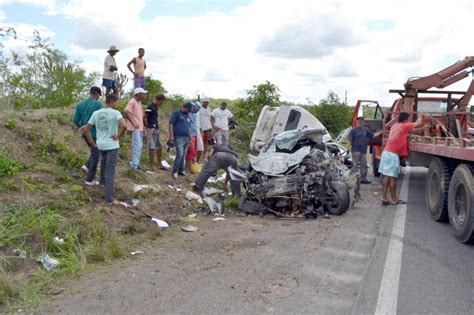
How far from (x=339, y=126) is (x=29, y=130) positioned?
71.5 feet

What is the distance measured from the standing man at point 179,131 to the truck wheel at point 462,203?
17.7 feet

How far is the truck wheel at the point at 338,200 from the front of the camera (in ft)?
30.2

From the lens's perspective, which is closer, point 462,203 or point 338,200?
point 462,203

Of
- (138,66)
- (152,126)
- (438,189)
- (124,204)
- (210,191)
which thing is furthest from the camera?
(138,66)

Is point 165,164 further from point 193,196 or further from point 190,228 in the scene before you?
point 190,228

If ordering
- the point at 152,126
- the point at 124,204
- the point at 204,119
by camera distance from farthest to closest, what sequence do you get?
1. the point at 204,119
2. the point at 152,126
3. the point at 124,204

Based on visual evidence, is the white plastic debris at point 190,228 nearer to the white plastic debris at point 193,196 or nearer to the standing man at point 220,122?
the white plastic debris at point 193,196

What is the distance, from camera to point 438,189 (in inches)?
346

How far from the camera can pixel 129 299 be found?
5.01 m

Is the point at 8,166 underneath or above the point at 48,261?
above

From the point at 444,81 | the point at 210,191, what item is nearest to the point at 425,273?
the point at 210,191

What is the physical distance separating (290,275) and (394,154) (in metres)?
5.50

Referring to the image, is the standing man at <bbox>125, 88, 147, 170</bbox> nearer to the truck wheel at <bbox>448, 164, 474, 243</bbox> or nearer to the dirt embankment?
the dirt embankment

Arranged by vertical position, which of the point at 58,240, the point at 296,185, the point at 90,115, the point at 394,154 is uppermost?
the point at 90,115
